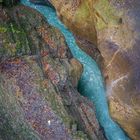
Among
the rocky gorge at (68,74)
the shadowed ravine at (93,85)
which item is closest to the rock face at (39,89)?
the rocky gorge at (68,74)

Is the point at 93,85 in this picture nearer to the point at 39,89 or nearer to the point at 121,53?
the point at 39,89

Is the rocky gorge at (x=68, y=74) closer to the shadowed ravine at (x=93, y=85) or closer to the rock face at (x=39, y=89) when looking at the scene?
the rock face at (x=39, y=89)

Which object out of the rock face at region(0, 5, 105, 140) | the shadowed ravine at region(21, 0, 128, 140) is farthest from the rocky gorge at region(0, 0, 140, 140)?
the shadowed ravine at region(21, 0, 128, 140)

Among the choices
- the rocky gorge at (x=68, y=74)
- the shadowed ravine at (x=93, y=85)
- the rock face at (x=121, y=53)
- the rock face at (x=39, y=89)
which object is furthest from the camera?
the shadowed ravine at (x=93, y=85)

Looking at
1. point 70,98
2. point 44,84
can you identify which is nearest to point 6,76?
point 44,84

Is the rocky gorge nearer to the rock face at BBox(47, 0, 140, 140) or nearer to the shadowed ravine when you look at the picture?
the rock face at BBox(47, 0, 140, 140)

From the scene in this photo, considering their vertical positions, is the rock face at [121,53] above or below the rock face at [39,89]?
above

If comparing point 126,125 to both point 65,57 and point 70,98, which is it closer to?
point 70,98

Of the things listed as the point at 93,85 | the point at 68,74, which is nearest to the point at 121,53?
the point at 68,74
